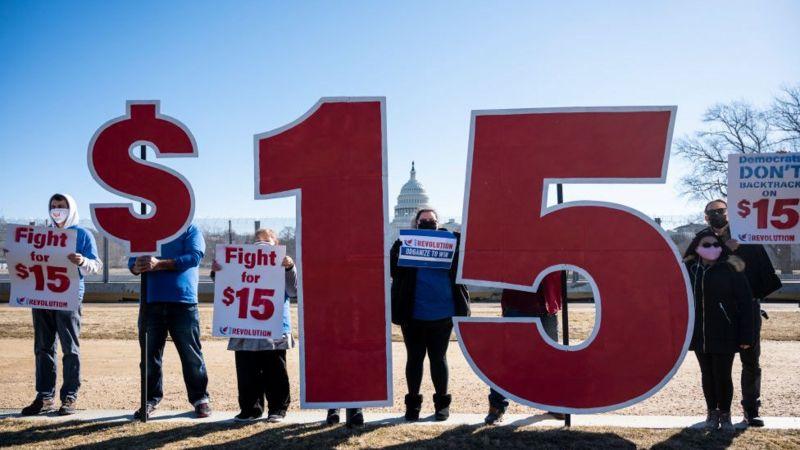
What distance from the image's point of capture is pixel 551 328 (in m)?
6.41

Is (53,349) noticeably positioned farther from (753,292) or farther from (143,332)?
(753,292)

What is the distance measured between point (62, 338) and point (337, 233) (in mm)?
3139

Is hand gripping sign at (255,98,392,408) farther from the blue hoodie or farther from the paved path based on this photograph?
the blue hoodie

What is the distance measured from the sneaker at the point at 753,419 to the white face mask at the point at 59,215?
284 inches

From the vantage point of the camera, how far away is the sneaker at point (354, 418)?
19.6ft

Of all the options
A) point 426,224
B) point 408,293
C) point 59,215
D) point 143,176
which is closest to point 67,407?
point 59,215

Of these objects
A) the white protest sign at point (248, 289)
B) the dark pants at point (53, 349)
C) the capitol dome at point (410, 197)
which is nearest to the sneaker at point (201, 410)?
the white protest sign at point (248, 289)

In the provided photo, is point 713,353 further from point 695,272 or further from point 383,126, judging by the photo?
point 383,126

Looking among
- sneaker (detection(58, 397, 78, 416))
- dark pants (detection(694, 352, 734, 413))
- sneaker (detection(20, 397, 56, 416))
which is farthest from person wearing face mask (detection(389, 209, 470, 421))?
sneaker (detection(20, 397, 56, 416))

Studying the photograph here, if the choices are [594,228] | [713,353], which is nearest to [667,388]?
[713,353]

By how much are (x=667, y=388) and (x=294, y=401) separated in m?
4.82

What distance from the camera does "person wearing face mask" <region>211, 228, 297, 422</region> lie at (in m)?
6.11

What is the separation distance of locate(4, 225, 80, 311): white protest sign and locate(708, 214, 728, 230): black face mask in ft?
21.3

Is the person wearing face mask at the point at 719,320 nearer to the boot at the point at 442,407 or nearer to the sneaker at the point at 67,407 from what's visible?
the boot at the point at 442,407
